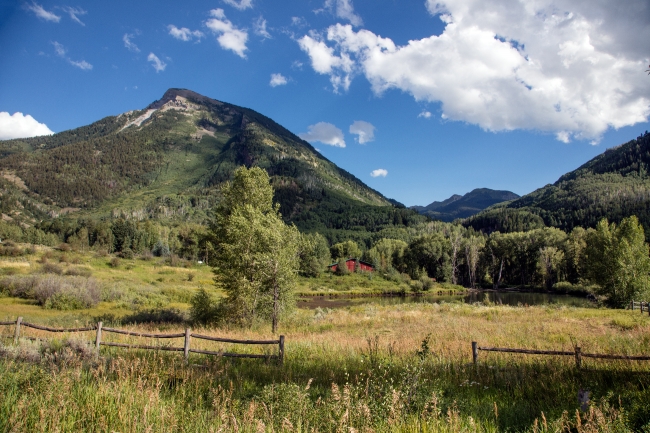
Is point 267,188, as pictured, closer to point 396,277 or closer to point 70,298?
point 70,298

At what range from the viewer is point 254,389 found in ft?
27.0

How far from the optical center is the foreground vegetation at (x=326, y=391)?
16.2 feet

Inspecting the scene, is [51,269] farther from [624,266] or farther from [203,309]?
[624,266]

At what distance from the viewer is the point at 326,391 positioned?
8047mm

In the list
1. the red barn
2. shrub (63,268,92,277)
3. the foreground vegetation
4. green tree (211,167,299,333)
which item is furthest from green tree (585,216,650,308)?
the red barn

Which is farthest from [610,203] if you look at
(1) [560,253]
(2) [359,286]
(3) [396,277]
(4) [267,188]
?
(4) [267,188]

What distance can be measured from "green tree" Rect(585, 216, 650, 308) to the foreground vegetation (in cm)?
3704

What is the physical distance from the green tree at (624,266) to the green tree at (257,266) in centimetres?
4466

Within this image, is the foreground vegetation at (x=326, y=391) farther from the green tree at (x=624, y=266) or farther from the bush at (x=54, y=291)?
the green tree at (x=624, y=266)

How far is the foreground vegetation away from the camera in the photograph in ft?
16.2

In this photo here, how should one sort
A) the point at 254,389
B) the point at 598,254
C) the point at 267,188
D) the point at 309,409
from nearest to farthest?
1. the point at 309,409
2. the point at 254,389
3. the point at 267,188
4. the point at 598,254

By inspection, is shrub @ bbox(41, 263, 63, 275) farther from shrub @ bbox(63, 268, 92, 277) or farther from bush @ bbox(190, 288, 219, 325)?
bush @ bbox(190, 288, 219, 325)

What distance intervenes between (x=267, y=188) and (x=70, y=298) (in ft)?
83.4

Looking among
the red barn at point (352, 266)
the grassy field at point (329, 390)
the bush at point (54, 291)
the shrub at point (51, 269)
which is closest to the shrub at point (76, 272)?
the shrub at point (51, 269)
